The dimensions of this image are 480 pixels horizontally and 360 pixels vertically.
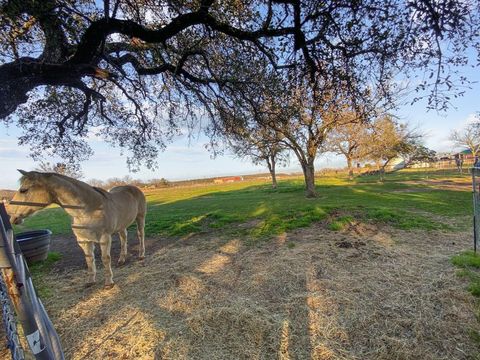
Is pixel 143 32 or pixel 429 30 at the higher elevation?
pixel 143 32

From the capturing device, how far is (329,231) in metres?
7.92

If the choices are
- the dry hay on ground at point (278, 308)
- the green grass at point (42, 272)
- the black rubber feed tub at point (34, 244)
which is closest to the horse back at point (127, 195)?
the dry hay on ground at point (278, 308)

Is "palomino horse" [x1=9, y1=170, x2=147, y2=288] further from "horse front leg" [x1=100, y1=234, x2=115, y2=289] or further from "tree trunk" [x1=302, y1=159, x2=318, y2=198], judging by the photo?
"tree trunk" [x1=302, y1=159, x2=318, y2=198]

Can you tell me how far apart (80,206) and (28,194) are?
758 millimetres

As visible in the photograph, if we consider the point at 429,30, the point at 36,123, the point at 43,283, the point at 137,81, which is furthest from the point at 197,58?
the point at 43,283

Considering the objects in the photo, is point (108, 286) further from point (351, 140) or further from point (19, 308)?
point (351, 140)

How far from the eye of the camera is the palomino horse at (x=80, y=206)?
4.12 m

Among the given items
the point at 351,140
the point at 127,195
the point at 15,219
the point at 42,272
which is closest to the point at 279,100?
the point at 127,195

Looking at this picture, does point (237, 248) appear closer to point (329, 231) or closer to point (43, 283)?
point (329, 231)

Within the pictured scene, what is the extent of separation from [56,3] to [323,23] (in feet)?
13.5

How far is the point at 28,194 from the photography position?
4.12 metres

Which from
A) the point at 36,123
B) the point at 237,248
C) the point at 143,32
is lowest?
the point at 237,248

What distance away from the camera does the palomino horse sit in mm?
4117

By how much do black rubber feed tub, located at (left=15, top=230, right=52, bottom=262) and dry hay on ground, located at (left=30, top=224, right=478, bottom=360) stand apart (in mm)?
1160
